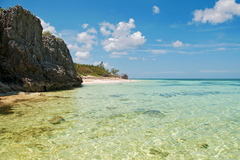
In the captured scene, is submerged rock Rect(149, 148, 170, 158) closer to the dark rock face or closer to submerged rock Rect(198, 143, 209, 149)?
submerged rock Rect(198, 143, 209, 149)

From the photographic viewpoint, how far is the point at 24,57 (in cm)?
2173

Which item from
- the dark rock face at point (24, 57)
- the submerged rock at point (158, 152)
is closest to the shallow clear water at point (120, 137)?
the submerged rock at point (158, 152)

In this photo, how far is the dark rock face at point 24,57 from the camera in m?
20.7

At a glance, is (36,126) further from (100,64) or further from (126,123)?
(100,64)

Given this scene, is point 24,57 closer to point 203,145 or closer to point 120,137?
point 120,137

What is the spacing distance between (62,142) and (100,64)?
9712cm

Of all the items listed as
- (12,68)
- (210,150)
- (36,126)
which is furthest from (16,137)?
(12,68)

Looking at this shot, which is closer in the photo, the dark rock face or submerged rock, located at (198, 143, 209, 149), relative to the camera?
submerged rock, located at (198, 143, 209, 149)

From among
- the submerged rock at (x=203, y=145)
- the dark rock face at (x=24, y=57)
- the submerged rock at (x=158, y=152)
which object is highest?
the dark rock face at (x=24, y=57)

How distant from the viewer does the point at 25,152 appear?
17.4ft

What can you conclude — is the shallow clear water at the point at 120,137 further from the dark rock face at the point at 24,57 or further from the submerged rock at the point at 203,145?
the dark rock face at the point at 24,57

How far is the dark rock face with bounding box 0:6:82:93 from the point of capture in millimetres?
20703

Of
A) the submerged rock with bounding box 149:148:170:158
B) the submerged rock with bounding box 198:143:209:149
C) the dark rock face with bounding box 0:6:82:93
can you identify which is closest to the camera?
the submerged rock with bounding box 149:148:170:158

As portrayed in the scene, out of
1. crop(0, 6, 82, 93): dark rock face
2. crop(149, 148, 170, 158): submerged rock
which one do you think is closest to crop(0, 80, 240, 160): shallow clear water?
crop(149, 148, 170, 158): submerged rock
